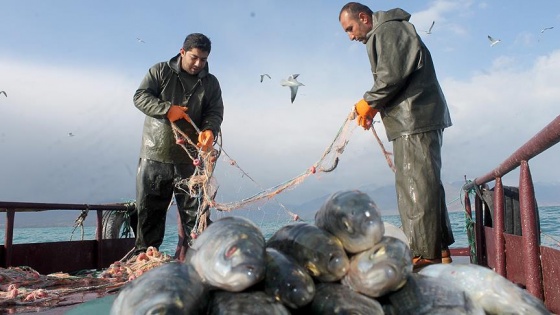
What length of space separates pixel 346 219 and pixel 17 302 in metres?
3.14

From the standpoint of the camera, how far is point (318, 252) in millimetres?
1485

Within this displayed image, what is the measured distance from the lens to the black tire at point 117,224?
740 cm

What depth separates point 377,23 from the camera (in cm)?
404

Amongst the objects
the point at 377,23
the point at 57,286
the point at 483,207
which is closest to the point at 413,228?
the point at 377,23

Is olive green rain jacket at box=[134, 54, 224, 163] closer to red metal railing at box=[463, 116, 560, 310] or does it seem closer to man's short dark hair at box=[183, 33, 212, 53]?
man's short dark hair at box=[183, 33, 212, 53]

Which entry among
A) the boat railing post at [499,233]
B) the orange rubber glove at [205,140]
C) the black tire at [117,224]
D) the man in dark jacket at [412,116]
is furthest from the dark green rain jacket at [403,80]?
the black tire at [117,224]

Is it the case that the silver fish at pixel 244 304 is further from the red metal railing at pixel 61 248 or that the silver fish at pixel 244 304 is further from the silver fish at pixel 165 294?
the red metal railing at pixel 61 248

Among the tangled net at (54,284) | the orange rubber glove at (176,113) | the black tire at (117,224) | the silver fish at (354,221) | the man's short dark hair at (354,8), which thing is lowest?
the tangled net at (54,284)

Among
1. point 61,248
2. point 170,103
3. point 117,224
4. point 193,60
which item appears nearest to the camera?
point 170,103

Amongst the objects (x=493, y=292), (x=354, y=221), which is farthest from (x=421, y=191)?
(x=354, y=221)

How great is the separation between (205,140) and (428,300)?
4495 millimetres

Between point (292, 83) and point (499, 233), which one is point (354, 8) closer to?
point (499, 233)

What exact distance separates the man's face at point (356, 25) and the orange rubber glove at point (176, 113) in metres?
2.20

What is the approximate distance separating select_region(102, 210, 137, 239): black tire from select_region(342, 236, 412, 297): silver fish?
653 centimetres
